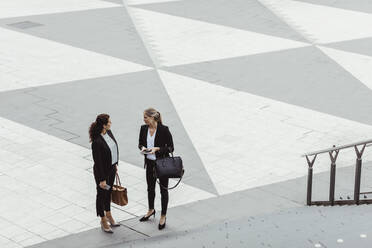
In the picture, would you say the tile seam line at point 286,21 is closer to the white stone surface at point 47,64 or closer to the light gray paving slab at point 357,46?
the light gray paving slab at point 357,46

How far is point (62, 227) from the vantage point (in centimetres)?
995

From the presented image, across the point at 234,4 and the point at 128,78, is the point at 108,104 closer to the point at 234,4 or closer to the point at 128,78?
the point at 128,78

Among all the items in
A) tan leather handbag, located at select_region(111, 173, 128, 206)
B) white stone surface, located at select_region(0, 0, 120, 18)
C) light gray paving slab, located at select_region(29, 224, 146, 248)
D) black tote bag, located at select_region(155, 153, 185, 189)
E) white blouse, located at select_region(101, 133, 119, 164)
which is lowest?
light gray paving slab, located at select_region(29, 224, 146, 248)

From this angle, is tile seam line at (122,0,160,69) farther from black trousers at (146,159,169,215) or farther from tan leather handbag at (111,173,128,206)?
tan leather handbag at (111,173,128,206)

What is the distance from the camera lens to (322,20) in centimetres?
2117

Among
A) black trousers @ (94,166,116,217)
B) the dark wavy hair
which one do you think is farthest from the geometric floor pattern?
the dark wavy hair

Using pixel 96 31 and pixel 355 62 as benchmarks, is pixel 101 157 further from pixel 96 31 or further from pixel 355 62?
pixel 96 31

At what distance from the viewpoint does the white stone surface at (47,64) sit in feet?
53.4

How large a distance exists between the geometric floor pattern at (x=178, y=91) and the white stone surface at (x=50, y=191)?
27 millimetres

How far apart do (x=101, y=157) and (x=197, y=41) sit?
10330 mm

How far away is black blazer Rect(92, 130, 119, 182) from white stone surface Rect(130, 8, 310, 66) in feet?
26.8

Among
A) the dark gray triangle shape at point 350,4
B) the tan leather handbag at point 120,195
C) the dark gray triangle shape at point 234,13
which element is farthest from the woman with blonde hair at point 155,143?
the dark gray triangle shape at point 350,4

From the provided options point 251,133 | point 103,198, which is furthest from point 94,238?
point 251,133

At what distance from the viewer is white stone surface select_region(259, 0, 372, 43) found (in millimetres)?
19688
